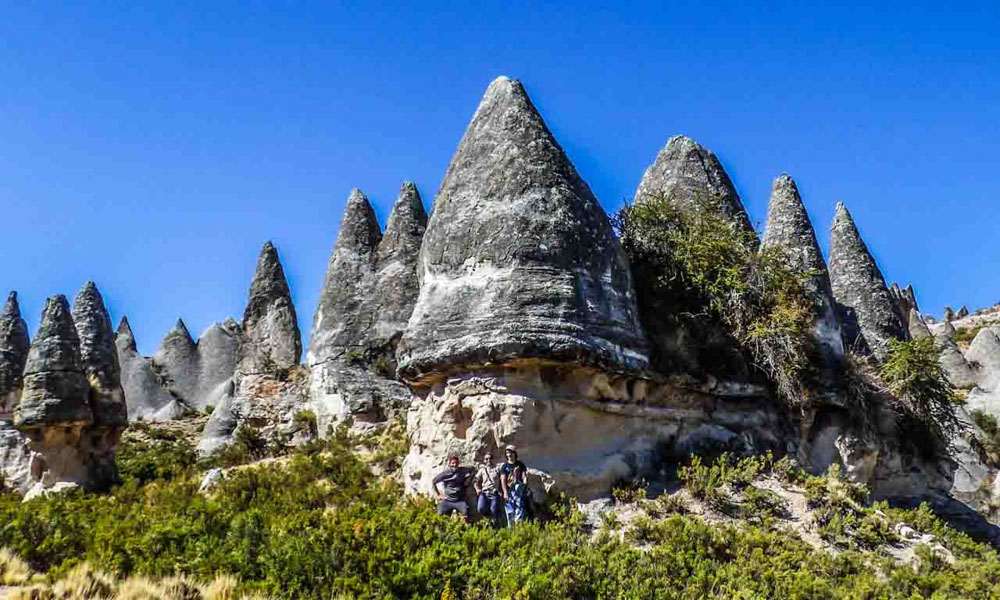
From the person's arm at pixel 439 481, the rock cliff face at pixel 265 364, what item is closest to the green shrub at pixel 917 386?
the person's arm at pixel 439 481

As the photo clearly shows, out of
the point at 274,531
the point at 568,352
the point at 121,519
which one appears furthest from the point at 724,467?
the point at 121,519

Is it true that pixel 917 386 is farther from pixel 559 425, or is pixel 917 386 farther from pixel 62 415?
pixel 62 415

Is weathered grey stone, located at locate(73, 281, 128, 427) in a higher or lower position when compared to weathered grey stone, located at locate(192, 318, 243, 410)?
lower

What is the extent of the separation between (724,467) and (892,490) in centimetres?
398

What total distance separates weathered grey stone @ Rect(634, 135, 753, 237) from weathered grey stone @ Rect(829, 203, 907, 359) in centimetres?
356

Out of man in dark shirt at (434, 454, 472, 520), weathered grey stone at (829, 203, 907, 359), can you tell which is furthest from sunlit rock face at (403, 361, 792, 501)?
weathered grey stone at (829, 203, 907, 359)

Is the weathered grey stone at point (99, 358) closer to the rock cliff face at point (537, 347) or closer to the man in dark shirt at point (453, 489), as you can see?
the rock cliff face at point (537, 347)

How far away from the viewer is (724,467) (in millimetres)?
10375

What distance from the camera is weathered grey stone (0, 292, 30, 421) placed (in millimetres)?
20469

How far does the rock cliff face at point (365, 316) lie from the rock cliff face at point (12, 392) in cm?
617

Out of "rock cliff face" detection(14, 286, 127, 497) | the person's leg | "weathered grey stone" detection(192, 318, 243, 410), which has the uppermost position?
"weathered grey stone" detection(192, 318, 243, 410)

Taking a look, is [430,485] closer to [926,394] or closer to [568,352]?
[568,352]

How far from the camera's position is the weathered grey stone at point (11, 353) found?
806 inches

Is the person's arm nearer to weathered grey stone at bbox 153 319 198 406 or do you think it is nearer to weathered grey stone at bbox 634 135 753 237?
weathered grey stone at bbox 634 135 753 237
